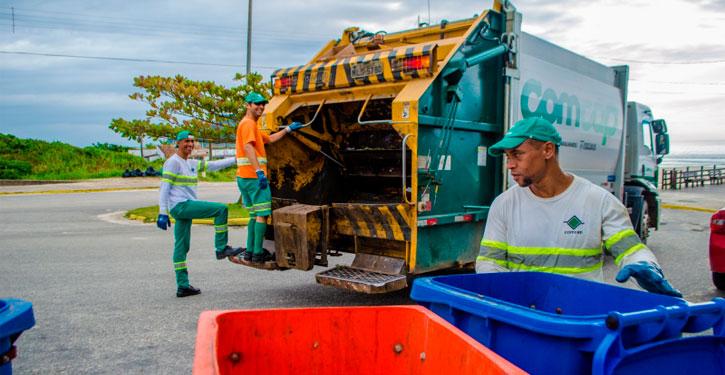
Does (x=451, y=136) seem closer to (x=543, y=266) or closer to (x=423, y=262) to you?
(x=423, y=262)

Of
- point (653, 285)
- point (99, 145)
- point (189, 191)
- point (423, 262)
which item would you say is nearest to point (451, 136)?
point (423, 262)

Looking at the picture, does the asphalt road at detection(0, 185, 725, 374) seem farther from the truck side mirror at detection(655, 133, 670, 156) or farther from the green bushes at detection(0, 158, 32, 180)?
the green bushes at detection(0, 158, 32, 180)

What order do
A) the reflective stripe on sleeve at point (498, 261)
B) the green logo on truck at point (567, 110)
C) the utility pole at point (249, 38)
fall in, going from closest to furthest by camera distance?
the reflective stripe on sleeve at point (498, 261)
the green logo on truck at point (567, 110)
the utility pole at point (249, 38)

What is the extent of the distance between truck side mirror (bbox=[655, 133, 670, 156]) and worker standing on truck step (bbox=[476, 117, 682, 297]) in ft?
29.6

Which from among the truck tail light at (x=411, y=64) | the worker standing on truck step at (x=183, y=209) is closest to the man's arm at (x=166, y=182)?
the worker standing on truck step at (x=183, y=209)

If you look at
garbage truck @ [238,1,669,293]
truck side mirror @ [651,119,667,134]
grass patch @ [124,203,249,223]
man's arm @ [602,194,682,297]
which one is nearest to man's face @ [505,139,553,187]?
man's arm @ [602,194,682,297]

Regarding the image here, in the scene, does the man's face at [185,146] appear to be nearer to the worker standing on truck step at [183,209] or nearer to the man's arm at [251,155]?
the worker standing on truck step at [183,209]

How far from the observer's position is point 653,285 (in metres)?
2.41

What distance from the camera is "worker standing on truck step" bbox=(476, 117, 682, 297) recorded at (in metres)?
2.77

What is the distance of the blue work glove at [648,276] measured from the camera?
93.9 inches

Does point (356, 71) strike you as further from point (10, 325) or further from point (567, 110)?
point (10, 325)

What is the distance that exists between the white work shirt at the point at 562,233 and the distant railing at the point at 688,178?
93.5 ft

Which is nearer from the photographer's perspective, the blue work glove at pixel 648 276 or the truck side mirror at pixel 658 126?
the blue work glove at pixel 648 276

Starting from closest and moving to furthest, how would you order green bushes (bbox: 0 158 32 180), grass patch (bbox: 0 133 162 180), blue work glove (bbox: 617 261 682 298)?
blue work glove (bbox: 617 261 682 298) → green bushes (bbox: 0 158 32 180) → grass patch (bbox: 0 133 162 180)
